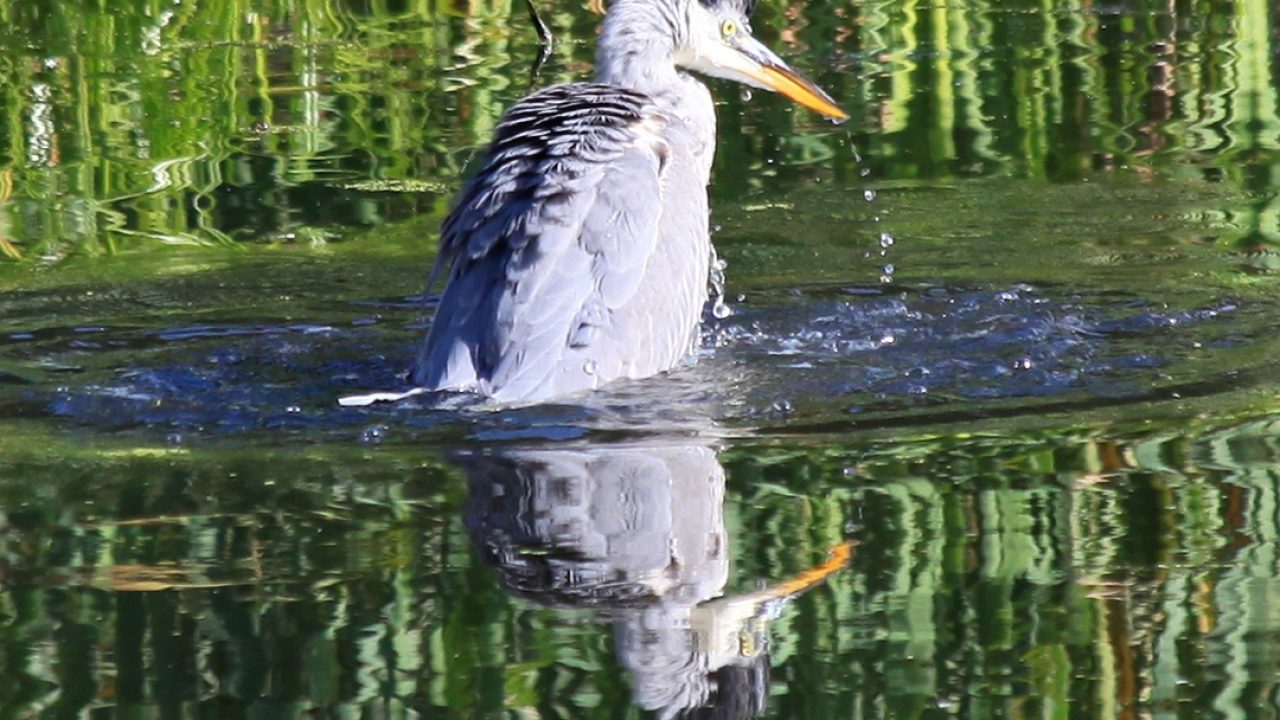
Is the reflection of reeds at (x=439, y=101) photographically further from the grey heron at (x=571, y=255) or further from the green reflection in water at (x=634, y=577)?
the green reflection in water at (x=634, y=577)

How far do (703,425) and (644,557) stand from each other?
1.08 m

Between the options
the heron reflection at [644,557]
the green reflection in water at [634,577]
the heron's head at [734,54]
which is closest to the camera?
the green reflection in water at [634,577]

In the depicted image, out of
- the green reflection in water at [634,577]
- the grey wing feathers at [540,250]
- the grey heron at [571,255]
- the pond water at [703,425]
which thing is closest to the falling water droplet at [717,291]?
the pond water at [703,425]

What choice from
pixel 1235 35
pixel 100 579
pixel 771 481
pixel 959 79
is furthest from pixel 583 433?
pixel 1235 35

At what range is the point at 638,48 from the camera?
280 inches

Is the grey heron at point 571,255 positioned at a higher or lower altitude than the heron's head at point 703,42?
lower

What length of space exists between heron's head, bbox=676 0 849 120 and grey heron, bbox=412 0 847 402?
71 cm

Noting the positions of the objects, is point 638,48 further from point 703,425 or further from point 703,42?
point 703,425

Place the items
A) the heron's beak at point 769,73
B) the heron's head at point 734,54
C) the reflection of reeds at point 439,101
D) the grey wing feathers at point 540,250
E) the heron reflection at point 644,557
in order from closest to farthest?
1. the heron reflection at point 644,557
2. the grey wing feathers at point 540,250
3. the heron's head at point 734,54
4. the heron's beak at point 769,73
5. the reflection of reeds at point 439,101

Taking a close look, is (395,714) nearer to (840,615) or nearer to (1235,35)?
(840,615)

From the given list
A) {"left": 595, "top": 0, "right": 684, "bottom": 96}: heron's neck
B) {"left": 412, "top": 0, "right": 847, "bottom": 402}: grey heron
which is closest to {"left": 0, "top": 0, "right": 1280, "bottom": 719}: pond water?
{"left": 412, "top": 0, "right": 847, "bottom": 402}: grey heron

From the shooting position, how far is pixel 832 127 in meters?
9.91

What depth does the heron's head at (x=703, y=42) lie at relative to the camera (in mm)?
7129

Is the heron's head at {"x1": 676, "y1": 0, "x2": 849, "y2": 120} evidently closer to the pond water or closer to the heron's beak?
the heron's beak
